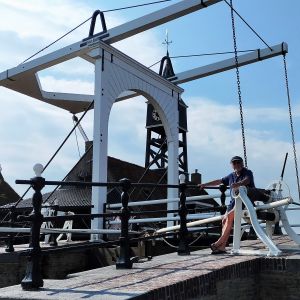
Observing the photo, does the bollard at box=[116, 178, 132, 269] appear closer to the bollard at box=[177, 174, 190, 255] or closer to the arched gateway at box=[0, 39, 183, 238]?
the bollard at box=[177, 174, 190, 255]

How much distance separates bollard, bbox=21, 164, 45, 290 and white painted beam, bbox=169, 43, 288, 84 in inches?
341

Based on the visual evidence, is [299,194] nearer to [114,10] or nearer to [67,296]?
[114,10]

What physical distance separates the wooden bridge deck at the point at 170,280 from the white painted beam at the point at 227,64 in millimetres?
7012

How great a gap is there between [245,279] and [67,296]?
2206mm

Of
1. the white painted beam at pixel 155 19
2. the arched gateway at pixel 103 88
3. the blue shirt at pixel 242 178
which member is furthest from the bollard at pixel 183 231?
the white painted beam at pixel 155 19

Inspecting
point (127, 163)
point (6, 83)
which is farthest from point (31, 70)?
point (127, 163)

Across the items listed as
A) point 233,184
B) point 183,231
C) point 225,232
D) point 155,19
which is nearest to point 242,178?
point 233,184

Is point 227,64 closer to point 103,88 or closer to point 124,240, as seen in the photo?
point 103,88

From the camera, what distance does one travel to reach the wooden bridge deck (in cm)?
345

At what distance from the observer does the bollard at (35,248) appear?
382 centimetres

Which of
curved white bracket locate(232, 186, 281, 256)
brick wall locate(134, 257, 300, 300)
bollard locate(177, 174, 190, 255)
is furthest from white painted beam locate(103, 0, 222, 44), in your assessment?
brick wall locate(134, 257, 300, 300)

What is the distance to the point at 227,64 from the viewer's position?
40.7ft

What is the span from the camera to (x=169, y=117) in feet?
40.8

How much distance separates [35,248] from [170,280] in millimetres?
1164
